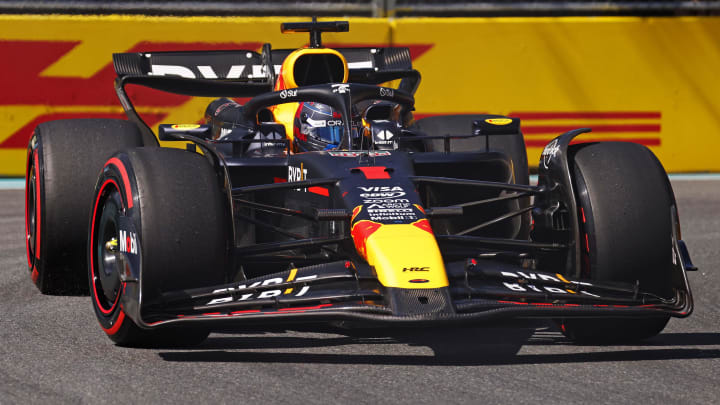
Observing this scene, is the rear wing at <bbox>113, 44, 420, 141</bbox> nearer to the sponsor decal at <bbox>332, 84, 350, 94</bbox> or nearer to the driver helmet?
the driver helmet

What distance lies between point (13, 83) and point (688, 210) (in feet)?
22.5

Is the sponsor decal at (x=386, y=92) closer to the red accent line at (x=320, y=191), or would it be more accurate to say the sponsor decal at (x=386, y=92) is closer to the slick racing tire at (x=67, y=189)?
the red accent line at (x=320, y=191)

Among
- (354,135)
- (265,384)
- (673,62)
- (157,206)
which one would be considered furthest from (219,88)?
(673,62)

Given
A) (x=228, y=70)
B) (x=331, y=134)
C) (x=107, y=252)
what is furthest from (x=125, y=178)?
(x=228, y=70)

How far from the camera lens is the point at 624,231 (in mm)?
5254

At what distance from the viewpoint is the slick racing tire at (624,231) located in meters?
5.24

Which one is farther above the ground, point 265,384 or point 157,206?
point 157,206

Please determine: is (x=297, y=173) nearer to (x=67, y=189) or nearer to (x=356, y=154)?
(x=356, y=154)

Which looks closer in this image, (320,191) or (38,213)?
(320,191)

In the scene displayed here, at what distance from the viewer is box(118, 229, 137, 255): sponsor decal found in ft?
16.3

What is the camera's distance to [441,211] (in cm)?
539

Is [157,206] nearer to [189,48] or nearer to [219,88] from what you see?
[219,88]

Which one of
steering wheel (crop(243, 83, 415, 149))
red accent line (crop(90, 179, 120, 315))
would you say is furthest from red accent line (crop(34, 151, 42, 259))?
steering wheel (crop(243, 83, 415, 149))

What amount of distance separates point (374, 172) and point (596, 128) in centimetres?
777
